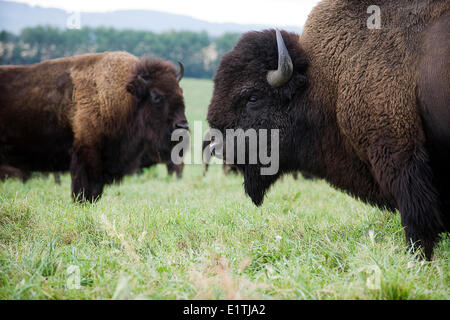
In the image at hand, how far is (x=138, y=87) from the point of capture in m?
5.94

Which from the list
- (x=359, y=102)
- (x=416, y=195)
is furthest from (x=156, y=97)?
(x=416, y=195)

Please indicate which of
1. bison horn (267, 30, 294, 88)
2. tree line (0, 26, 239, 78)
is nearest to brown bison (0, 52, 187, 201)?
bison horn (267, 30, 294, 88)

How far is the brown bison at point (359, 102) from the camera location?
284 centimetres

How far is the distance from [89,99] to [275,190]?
10.8ft

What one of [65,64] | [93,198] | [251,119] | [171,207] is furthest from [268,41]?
[65,64]

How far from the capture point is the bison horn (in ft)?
11.0

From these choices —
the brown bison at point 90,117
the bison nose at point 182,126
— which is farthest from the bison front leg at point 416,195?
the brown bison at point 90,117

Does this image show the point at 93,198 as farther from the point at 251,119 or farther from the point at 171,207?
the point at 251,119

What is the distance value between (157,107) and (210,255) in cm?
367

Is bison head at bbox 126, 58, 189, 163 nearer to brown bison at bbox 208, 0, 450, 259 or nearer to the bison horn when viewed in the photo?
brown bison at bbox 208, 0, 450, 259

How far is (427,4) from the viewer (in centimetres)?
297

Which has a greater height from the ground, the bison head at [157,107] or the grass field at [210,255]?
the bison head at [157,107]

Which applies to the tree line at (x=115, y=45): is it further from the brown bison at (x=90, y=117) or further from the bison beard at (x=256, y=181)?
the bison beard at (x=256, y=181)

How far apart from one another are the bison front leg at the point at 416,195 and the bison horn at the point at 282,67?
43.2 inches
